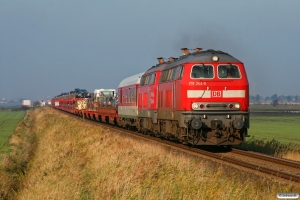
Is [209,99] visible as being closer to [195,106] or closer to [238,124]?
[195,106]

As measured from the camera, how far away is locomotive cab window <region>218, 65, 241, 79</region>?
69.9 feet

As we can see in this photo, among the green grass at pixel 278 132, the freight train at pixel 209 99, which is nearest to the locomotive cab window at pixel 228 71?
the freight train at pixel 209 99

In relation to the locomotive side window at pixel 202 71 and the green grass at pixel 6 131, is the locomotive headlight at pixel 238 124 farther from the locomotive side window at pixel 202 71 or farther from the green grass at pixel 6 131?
the green grass at pixel 6 131

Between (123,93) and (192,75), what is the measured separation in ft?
Answer: 64.8

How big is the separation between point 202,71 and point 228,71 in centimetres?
104

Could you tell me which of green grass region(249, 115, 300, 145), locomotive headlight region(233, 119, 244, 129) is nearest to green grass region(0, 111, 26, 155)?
green grass region(249, 115, 300, 145)

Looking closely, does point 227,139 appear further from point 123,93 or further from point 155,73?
point 123,93

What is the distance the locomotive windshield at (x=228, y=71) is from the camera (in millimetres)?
21297

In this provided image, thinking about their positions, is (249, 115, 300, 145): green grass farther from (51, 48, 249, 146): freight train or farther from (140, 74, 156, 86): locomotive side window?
(51, 48, 249, 146): freight train

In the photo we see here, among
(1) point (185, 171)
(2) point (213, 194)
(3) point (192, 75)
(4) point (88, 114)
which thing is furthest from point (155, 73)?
(4) point (88, 114)

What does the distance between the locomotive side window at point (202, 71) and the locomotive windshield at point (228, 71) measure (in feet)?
1.19

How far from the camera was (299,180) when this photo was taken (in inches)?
541

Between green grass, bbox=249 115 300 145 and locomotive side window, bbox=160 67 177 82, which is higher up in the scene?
locomotive side window, bbox=160 67 177 82

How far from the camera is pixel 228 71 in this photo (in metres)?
21.4
